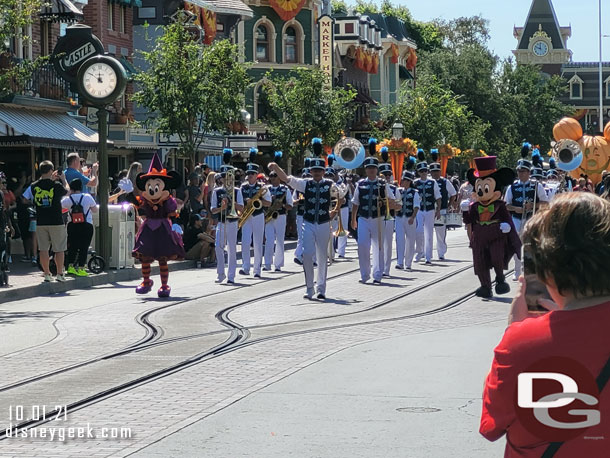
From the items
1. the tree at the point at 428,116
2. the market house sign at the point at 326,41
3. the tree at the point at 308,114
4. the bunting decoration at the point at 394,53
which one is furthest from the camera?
the bunting decoration at the point at 394,53

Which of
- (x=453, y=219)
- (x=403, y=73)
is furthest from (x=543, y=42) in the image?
(x=453, y=219)

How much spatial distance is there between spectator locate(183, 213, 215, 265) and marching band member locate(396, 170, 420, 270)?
3.48m

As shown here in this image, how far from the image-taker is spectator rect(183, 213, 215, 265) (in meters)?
23.6

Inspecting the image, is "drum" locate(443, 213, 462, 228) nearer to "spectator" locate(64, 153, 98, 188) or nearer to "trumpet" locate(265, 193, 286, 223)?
"trumpet" locate(265, 193, 286, 223)


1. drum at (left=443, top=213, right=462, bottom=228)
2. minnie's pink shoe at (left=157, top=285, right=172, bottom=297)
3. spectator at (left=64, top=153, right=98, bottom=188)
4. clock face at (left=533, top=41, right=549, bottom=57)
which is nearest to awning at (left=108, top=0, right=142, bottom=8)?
drum at (left=443, top=213, right=462, bottom=228)

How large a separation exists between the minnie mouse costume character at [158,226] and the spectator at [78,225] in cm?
303

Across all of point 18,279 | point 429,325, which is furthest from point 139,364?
point 18,279

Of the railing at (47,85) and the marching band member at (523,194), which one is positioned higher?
the railing at (47,85)

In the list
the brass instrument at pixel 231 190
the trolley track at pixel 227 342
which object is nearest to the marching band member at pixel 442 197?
the brass instrument at pixel 231 190

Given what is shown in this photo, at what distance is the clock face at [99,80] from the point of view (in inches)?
→ 852

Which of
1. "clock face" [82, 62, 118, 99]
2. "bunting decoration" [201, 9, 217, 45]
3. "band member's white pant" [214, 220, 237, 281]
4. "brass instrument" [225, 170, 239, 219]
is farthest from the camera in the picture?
"bunting decoration" [201, 9, 217, 45]

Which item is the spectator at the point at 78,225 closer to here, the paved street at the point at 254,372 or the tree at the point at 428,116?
the paved street at the point at 254,372

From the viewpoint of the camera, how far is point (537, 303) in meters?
3.87

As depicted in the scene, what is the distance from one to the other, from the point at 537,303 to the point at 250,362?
6.72 meters
